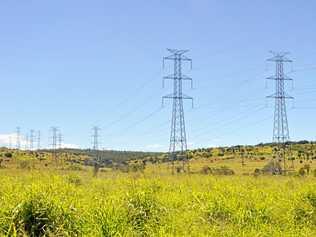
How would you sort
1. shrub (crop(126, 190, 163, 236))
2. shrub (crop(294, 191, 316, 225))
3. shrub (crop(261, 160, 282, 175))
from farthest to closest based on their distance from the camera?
shrub (crop(261, 160, 282, 175)) < shrub (crop(294, 191, 316, 225)) < shrub (crop(126, 190, 163, 236))

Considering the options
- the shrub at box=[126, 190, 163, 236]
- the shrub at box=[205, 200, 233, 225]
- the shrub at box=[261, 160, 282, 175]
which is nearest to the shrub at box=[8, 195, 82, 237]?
the shrub at box=[126, 190, 163, 236]

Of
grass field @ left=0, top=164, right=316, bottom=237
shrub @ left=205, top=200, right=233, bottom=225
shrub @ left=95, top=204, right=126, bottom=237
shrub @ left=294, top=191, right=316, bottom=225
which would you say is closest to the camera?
shrub @ left=95, top=204, right=126, bottom=237

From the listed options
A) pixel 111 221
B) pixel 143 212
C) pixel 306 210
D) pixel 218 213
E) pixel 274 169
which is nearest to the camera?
pixel 111 221

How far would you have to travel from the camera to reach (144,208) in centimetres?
1552

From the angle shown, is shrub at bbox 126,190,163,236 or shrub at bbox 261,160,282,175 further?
shrub at bbox 261,160,282,175

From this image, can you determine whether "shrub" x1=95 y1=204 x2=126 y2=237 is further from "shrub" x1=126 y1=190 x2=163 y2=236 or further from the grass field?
"shrub" x1=126 y1=190 x2=163 y2=236

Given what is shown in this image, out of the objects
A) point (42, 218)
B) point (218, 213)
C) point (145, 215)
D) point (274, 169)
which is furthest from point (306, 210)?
point (274, 169)

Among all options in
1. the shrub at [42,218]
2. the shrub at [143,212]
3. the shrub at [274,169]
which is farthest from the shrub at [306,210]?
the shrub at [274,169]

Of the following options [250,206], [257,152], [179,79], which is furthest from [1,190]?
[257,152]

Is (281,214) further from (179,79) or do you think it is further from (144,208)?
(179,79)

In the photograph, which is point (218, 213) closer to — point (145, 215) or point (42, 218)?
point (145, 215)

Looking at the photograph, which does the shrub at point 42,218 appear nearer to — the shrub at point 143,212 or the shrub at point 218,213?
the shrub at point 143,212

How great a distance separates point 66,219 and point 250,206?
693 cm

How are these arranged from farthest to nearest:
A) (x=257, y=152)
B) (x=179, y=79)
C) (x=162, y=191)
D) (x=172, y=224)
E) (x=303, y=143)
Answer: (x=303, y=143), (x=257, y=152), (x=179, y=79), (x=162, y=191), (x=172, y=224)
